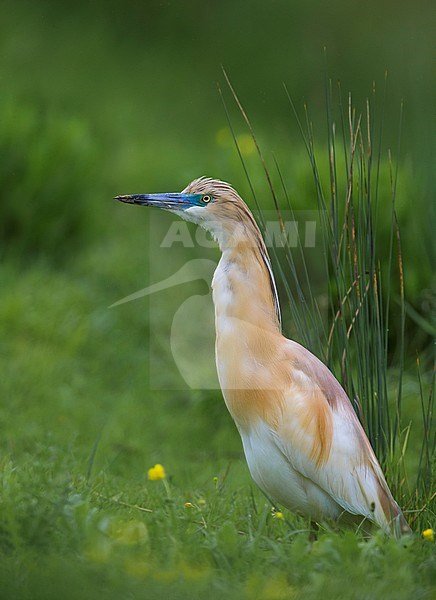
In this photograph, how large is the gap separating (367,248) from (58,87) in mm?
4406

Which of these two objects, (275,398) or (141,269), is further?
(141,269)

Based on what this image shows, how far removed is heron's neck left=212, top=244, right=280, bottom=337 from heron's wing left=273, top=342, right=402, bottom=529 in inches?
4.8

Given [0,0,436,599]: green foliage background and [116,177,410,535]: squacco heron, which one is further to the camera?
[116,177,410,535]: squacco heron

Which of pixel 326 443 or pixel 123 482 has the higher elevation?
pixel 326 443

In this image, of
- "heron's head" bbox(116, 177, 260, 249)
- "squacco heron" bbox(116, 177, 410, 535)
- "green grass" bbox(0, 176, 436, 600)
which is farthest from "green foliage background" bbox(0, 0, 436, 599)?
"heron's head" bbox(116, 177, 260, 249)

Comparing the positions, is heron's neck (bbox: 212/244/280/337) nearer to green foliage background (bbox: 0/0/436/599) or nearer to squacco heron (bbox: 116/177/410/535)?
squacco heron (bbox: 116/177/410/535)

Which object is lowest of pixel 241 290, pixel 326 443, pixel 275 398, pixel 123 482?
pixel 123 482

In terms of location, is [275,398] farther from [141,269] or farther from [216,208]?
[141,269]

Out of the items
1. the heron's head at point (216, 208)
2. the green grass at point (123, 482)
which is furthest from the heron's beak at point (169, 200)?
the green grass at point (123, 482)

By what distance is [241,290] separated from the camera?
7.89 ft

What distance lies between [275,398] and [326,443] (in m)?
0.15

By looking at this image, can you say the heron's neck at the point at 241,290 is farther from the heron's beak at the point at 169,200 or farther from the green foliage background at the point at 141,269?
the green foliage background at the point at 141,269

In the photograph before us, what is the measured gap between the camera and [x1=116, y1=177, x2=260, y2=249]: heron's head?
2.39m

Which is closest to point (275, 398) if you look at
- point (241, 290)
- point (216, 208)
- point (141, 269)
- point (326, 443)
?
point (326, 443)
